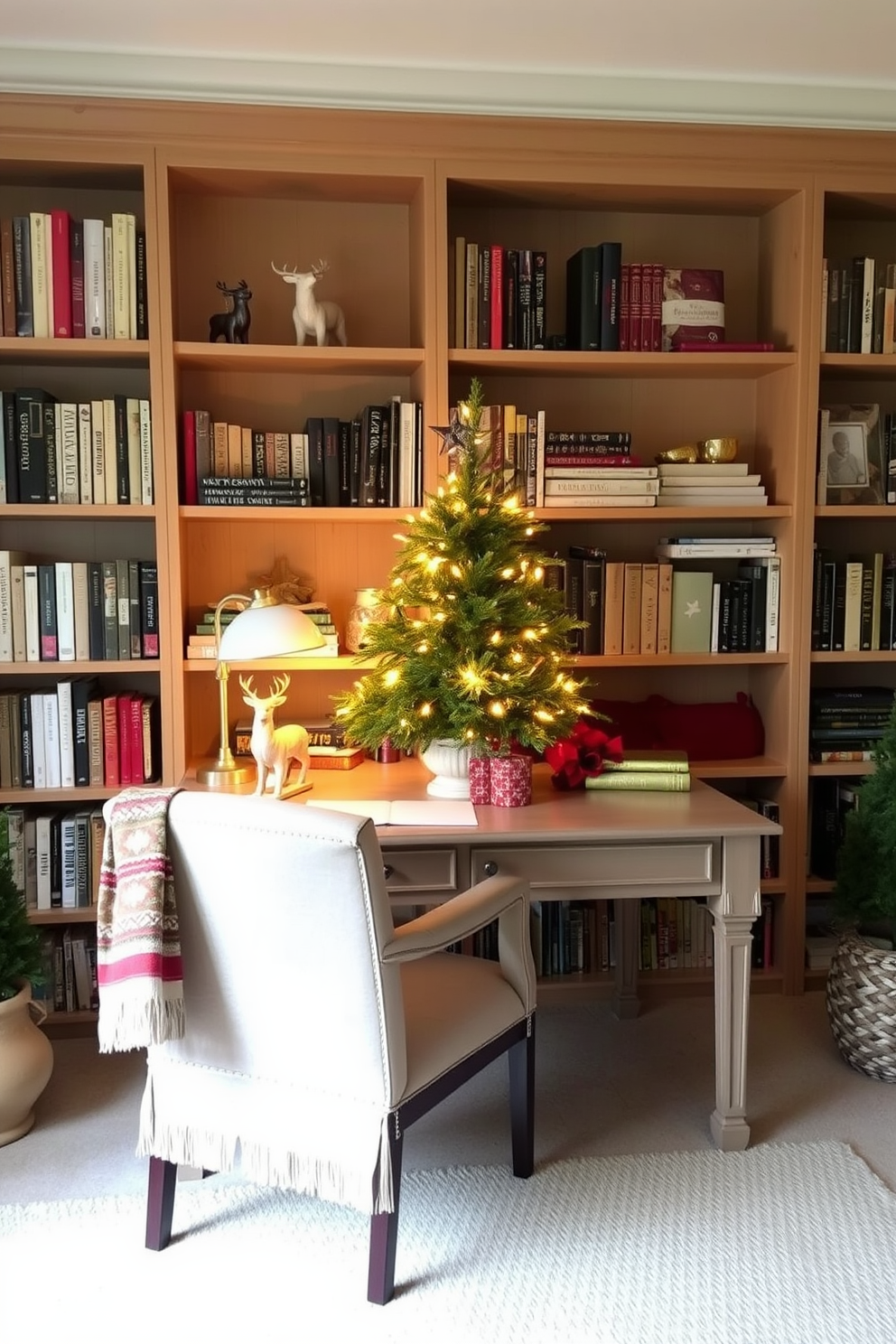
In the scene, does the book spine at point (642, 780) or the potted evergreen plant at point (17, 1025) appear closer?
the potted evergreen plant at point (17, 1025)

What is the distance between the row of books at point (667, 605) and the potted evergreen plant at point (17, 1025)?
156cm

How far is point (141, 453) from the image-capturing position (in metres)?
2.87

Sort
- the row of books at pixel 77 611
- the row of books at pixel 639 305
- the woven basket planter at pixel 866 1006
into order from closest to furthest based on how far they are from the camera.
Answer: the woven basket planter at pixel 866 1006 < the row of books at pixel 77 611 < the row of books at pixel 639 305

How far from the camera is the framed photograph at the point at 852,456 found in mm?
3141

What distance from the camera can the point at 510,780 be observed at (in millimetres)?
2520

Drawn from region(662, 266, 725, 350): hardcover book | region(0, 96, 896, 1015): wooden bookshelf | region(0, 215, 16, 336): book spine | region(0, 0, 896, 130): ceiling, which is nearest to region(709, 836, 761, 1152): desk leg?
region(0, 96, 896, 1015): wooden bookshelf

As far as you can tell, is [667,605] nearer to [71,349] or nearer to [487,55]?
[487,55]

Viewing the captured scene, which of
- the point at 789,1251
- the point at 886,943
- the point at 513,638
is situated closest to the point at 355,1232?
the point at 789,1251

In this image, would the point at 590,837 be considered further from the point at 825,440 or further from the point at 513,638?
the point at 825,440

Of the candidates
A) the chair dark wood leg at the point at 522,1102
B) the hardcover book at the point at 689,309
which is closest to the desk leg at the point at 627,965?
the chair dark wood leg at the point at 522,1102

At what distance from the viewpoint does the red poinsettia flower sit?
8.75 ft

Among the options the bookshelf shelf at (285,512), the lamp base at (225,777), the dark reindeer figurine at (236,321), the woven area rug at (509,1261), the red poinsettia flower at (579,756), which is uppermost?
the dark reindeer figurine at (236,321)

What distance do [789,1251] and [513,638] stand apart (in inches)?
52.7

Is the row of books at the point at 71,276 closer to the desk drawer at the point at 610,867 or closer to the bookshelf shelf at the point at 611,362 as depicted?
the bookshelf shelf at the point at 611,362
